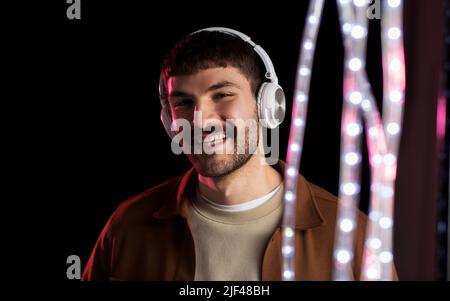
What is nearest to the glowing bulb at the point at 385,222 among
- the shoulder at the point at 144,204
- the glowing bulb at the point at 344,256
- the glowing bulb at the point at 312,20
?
the glowing bulb at the point at 344,256

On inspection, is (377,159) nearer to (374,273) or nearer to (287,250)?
(374,273)

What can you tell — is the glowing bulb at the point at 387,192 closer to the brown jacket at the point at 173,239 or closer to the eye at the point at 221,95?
the brown jacket at the point at 173,239

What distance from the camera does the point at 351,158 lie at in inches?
51.4

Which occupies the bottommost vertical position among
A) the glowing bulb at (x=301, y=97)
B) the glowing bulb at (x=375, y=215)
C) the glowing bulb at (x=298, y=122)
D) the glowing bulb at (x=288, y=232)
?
the glowing bulb at (x=288, y=232)

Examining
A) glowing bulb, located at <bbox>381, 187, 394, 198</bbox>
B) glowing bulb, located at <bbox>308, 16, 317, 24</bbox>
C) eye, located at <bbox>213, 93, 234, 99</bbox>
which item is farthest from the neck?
glowing bulb, located at <bbox>381, 187, 394, 198</bbox>

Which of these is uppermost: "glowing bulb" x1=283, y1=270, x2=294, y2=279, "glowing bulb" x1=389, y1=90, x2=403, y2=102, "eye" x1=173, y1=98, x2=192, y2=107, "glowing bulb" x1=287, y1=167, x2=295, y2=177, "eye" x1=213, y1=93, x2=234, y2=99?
"eye" x1=213, y1=93, x2=234, y2=99

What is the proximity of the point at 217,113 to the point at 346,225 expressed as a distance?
0.74 metres

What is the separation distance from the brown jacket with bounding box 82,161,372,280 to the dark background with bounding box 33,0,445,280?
6.0 inches

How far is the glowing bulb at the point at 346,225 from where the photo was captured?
130 cm

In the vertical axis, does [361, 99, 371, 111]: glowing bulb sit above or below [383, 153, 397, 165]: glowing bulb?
above

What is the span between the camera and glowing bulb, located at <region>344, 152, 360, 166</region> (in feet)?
4.27

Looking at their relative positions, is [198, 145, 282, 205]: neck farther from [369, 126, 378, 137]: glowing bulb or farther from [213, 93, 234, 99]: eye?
[369, 126, 378, 137]: glowing bulb

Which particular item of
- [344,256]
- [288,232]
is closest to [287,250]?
[288,232]

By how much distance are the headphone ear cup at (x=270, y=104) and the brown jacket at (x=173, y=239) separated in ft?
0.61
